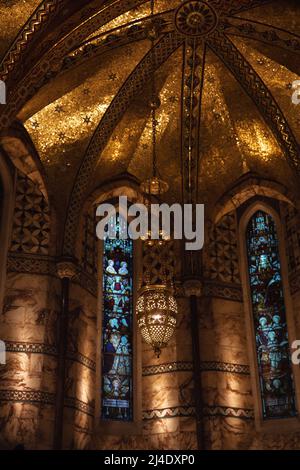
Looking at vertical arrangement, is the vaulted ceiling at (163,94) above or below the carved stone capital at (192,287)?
above

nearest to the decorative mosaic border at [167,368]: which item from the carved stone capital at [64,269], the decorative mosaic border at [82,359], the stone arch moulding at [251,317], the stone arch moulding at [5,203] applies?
the decorative mosaic border at [82,359]

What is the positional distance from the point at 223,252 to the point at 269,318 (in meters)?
1.50

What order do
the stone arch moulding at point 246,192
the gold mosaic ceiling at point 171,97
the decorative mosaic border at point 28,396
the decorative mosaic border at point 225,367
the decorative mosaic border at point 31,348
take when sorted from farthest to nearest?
the stone arch moulding at point 246,192 → the decorative mosaic border at point 225,367 → the gold mosaic ceiling at point 171,97 → the decorative mosaic border at point 31,348 → the decorative mosaic border at point 28,396

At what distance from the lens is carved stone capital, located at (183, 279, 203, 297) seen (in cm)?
1279

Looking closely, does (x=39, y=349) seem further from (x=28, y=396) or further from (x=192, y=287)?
(x=192, y=287)

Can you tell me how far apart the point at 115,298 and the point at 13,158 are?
9.84 feet

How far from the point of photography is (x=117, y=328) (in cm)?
1281

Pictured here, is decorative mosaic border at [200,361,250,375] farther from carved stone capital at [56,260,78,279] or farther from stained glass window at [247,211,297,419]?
carved stone capital at [56,260,78,279]

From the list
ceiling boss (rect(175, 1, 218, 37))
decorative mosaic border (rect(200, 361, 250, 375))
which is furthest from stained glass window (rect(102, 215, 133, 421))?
ceiling boss (rect(175, 1, 218, 37))

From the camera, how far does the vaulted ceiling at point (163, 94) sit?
11141 millimetres

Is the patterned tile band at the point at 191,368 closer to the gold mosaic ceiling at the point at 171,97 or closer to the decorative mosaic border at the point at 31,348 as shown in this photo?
the decorative mosaic border at the point at 31,348

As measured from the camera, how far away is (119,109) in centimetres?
1294

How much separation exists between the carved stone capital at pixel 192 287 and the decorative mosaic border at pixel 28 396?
3.00m

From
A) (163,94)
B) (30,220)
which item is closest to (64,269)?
(30,220)
